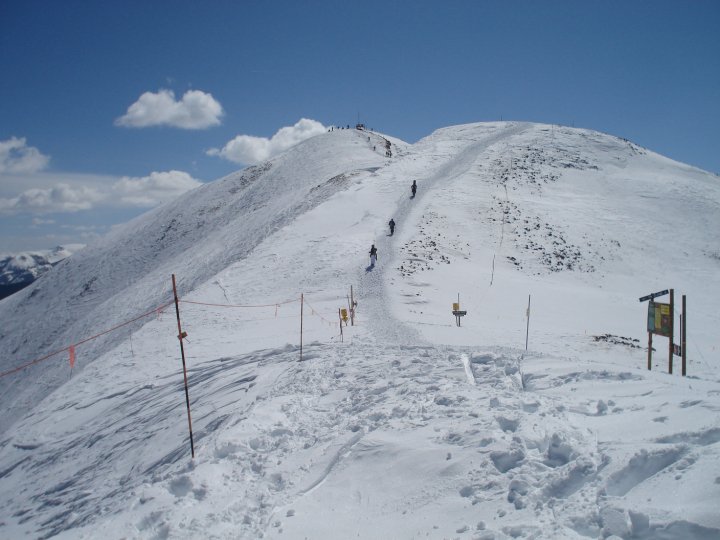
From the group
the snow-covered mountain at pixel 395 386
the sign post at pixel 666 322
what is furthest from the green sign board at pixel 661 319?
the snow-covered mountain at pixel 395 386

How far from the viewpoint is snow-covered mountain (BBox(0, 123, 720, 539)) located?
6.45 metres

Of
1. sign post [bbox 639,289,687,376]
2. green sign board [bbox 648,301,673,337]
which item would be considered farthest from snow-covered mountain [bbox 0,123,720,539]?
green sign board [bbox 648,301,673,337]

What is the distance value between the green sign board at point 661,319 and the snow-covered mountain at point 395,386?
1866 mm

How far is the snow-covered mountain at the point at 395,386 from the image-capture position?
645cm

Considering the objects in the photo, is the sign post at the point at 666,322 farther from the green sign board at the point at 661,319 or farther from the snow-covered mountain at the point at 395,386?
the snow-covered mountain at the point at 395,386

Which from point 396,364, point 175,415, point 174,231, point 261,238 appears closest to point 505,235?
point 261,238

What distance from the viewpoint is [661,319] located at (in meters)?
12.9

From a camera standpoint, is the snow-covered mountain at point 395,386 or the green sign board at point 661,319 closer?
the snow-covered mountain at point 395,386

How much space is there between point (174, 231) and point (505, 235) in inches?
1663

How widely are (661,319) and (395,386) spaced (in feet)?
26.5

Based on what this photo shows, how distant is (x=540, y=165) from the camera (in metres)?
53.9

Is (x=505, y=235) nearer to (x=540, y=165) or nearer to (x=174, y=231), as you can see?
(x=540, y=165)

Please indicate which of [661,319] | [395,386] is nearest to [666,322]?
[661,319]

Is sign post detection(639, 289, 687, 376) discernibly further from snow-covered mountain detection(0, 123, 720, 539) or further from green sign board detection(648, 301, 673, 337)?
snow-covered mountain detection(0, 123, 720, 539)
